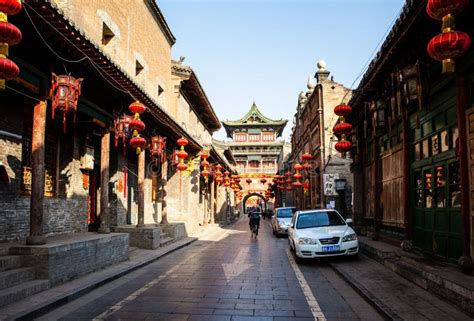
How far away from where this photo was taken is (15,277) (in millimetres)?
6938

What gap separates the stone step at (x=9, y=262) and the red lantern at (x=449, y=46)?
7.40m

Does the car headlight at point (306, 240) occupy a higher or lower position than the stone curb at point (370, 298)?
higher

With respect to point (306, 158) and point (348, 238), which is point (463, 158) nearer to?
point (348, 238)

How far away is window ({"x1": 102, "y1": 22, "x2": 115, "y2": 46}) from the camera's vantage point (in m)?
15.1

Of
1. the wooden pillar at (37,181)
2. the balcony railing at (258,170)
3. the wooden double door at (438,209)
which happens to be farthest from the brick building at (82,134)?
the balcony railing at (258,170)

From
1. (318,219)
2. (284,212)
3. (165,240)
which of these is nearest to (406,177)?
(318,219)

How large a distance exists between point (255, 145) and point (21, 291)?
194ft

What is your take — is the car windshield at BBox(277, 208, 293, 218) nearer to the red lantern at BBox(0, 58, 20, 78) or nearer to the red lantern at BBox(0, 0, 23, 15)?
the red lantern at BBox(0, 58, 20, 78)

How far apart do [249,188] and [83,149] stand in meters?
52.1

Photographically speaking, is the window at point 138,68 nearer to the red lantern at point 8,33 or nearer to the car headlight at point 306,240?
the car headlight at point 306,240

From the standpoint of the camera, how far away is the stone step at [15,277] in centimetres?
662

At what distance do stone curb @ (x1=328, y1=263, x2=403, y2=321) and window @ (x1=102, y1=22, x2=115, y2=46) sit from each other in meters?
11.5

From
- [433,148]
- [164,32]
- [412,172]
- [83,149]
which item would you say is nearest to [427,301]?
[433,148]

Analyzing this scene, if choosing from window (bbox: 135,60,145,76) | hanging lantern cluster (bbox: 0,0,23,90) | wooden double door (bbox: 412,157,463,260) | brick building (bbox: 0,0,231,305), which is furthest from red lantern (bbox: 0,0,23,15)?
window (bbox: 135,60,145,76)
